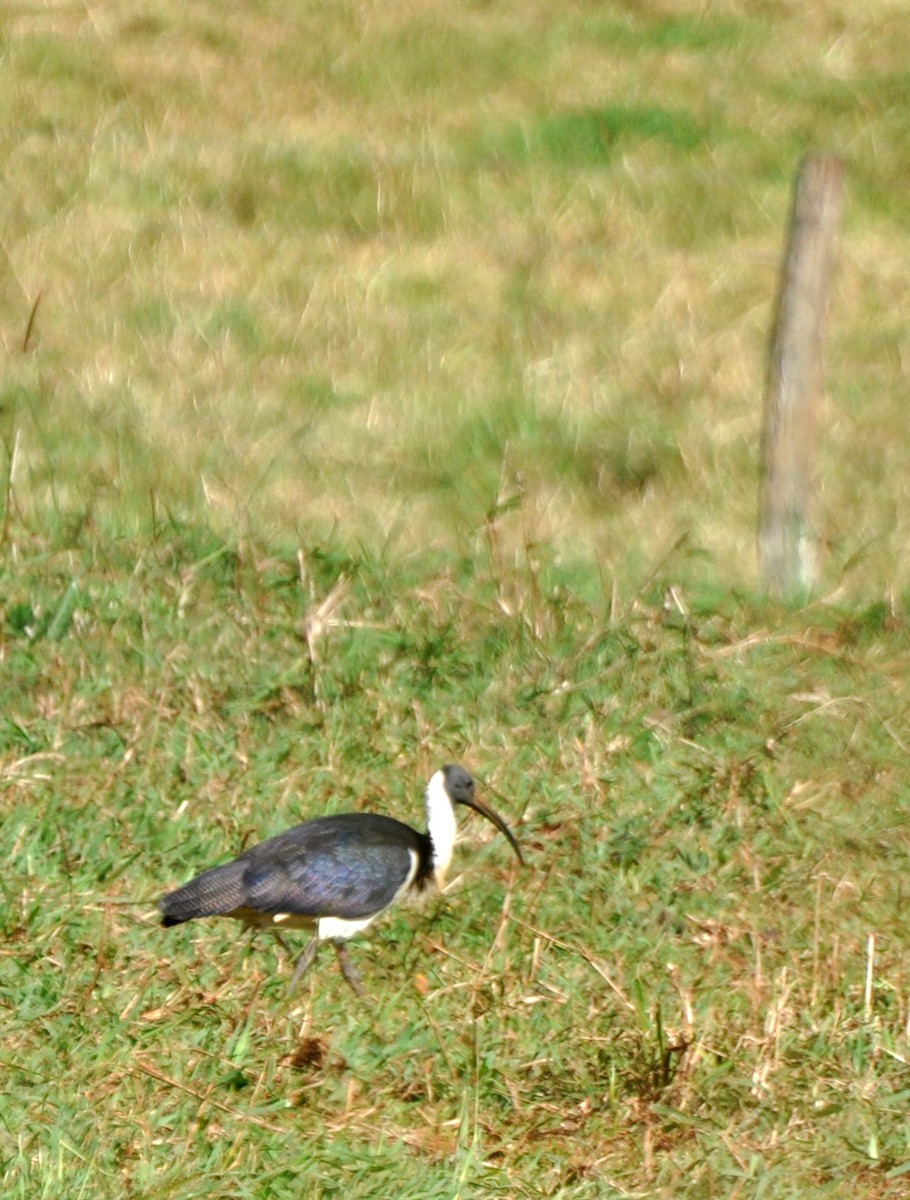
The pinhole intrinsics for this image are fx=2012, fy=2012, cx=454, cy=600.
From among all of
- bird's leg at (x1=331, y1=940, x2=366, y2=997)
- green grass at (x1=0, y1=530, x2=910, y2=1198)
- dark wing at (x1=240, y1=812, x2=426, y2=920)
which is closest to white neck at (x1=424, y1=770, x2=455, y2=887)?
green grass at (x1=0, y1=530, x2=910, y2=1198)

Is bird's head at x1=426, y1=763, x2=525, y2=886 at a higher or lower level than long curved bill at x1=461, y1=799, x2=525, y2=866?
higher

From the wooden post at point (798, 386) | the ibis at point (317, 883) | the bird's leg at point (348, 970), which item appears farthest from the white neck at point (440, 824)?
the wooden post at point (798, 386)

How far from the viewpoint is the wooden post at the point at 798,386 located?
885 cm

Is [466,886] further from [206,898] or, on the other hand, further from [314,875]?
[206,898]

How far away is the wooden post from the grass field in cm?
27

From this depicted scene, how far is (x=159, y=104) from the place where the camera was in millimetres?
13781

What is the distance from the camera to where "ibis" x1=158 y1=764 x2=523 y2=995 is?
17.5 ft

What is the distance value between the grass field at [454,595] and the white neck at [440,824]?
150 mm

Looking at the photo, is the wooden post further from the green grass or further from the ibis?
the ibis

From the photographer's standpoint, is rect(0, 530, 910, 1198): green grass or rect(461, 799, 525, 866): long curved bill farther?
rect(461, 799, 525, 866): long curved bill

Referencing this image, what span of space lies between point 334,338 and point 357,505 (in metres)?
2.09

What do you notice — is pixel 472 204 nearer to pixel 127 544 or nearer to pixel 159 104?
pixel 159 104

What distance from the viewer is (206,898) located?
5.29 m

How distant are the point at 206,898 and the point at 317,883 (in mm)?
342
